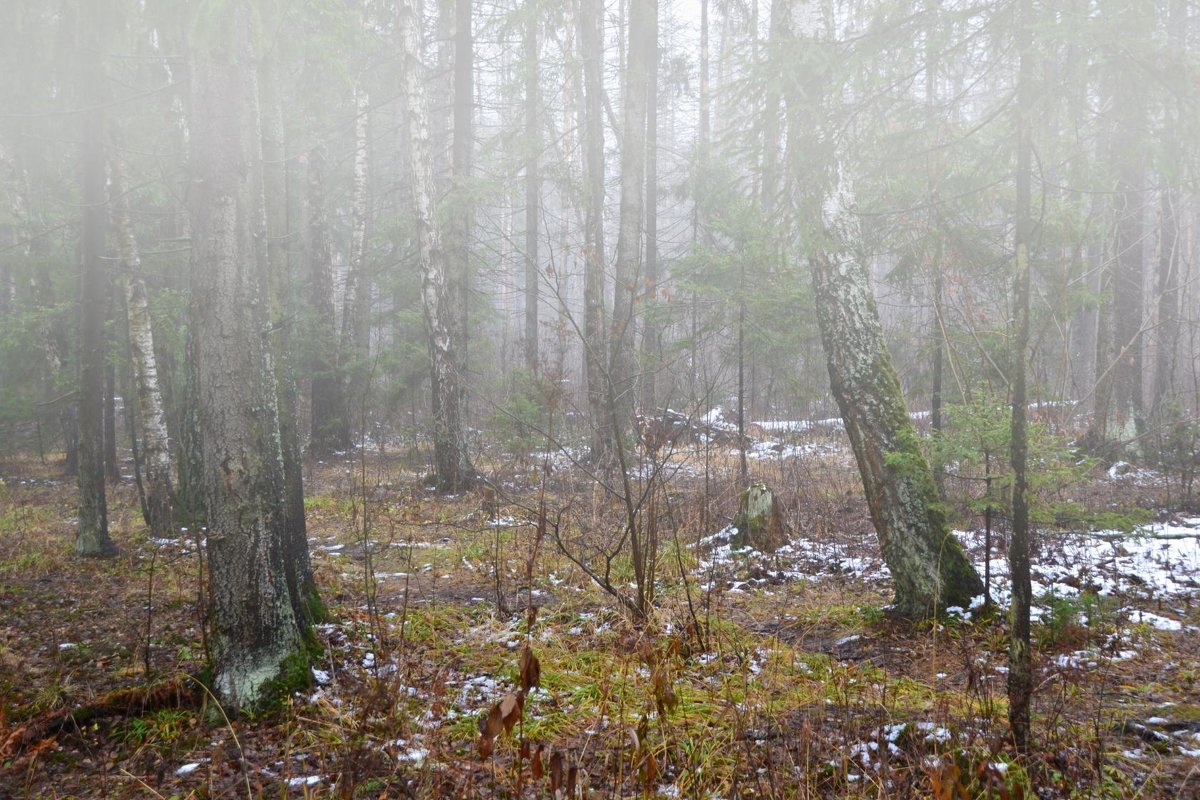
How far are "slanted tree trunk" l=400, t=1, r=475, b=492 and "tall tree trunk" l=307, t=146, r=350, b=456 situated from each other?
4575mm

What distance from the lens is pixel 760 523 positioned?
25.0ft

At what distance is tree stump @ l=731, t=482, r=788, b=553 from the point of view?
24.9 ft

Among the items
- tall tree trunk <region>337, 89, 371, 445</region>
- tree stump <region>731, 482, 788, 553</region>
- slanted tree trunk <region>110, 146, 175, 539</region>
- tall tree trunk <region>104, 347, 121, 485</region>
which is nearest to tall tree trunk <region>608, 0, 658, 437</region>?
tree stump <region>731, 482, 788, 553</region>

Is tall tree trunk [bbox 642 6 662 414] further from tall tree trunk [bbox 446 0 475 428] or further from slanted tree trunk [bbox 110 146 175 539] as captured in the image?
slanted tree trunk [bbox 110 146 175 539]

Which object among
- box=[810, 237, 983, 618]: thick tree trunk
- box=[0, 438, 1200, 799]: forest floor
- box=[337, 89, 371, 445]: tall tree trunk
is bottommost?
box=[0, 438, 1200, 799]: forest floor

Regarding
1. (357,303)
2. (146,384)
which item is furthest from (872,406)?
(357,303)

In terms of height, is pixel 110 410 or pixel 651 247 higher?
pixel 651 247

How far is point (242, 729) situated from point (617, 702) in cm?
187

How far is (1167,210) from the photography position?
1098 cm

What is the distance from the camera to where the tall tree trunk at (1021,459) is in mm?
2990

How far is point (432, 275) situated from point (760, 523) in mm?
6246

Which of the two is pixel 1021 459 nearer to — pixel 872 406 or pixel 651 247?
pixel 872 406

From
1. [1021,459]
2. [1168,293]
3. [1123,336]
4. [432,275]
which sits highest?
[432,275]

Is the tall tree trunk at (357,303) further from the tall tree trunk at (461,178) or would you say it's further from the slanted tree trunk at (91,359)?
the slanted tree trunk at (91,359)
